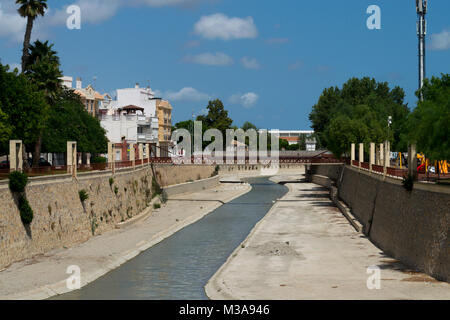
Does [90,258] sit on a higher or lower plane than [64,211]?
lower

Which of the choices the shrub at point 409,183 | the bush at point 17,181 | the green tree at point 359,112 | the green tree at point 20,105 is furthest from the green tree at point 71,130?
the shrub at point 409,183

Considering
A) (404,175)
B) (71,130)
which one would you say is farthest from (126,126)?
(404,175)

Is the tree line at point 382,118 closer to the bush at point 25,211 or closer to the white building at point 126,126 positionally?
the bush at point 25,211

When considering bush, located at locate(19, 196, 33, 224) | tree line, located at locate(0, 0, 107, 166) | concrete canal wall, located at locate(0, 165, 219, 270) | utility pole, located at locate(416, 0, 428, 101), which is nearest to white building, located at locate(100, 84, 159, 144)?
tree line, located at locate(0, 0, 107, 166)

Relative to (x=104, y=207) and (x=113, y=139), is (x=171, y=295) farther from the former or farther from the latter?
(x=113, y=139)

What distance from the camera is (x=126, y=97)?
151000 millimetres

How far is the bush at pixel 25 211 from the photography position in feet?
135

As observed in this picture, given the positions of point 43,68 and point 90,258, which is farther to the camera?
point 43,68

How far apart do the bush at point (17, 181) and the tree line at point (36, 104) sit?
7303mm

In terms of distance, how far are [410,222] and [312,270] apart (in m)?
6.43

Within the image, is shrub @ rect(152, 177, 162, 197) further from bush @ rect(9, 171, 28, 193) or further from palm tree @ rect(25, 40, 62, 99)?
bush @ rect(9, 171, 28, 193)

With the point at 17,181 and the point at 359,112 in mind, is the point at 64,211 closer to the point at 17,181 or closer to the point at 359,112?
the point at 17,181

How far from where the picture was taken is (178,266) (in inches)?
1721

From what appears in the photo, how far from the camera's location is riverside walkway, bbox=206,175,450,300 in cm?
3173
